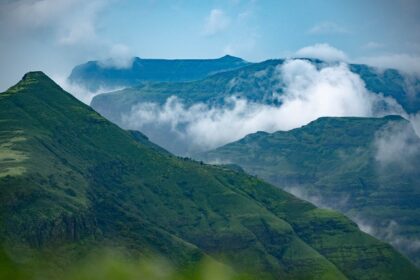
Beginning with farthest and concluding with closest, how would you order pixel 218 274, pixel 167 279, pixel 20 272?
pixel 218 274 → pixel 167 279 → pixel 20 272

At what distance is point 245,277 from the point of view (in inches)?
2328

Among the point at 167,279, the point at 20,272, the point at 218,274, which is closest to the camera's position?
the point at 20,272

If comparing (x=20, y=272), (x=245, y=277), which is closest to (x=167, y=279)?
(x=245, y=277)

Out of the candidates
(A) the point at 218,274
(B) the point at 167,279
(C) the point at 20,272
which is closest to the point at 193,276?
(B) the point at 167,279

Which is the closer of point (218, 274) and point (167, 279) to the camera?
point (167, 279)

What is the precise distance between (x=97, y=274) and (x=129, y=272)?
3.30m

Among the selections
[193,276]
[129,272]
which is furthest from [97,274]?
[193,276]

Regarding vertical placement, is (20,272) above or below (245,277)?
below

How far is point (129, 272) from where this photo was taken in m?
57.9

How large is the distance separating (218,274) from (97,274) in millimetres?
12925

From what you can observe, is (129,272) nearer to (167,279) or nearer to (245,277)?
(167,279)

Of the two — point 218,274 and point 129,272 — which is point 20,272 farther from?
point 218,274

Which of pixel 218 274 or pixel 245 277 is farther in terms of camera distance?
pixel 218 274

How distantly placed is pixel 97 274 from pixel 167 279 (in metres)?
6.15
